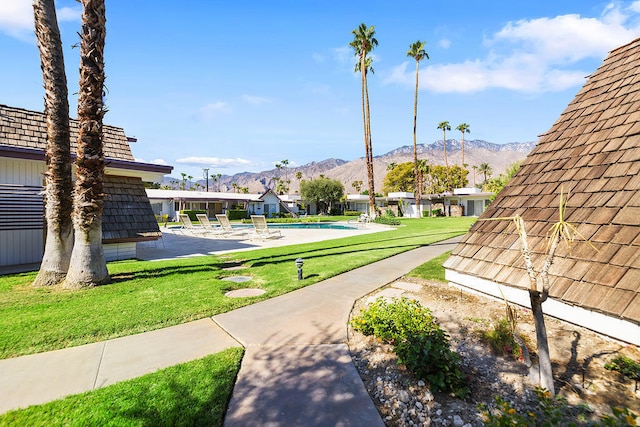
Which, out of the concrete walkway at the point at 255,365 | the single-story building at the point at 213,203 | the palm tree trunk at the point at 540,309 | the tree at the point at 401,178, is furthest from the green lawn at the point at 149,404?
the tree at the point at 401,178

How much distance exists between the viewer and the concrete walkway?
2.56 m

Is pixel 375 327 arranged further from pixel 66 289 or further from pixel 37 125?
pixel 37 125

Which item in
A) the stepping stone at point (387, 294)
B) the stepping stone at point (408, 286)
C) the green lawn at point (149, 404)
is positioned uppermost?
the green lawn at point (149, 404)

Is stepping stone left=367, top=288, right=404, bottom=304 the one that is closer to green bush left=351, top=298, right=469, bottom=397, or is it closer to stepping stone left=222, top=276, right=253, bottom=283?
green bush left=351, top=298, right=469, bottom=397

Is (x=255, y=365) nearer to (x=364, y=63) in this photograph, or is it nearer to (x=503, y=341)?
(x=503, y=341)

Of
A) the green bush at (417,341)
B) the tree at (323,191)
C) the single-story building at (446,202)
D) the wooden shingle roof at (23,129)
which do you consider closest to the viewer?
the green bush at (417,341)

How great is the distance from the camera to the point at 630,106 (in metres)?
4.71

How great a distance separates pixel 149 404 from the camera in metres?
2.58

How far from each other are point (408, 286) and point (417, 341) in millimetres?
3401

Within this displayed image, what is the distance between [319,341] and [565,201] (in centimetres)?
402

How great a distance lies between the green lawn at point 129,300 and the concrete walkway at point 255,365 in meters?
0.35

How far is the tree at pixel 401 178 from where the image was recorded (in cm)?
6406

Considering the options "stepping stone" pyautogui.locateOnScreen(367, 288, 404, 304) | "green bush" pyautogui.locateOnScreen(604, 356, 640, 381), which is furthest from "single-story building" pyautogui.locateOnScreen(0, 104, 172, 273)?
"green bush" pyautogui.locateOnScreen(604, 356, 640, 381)

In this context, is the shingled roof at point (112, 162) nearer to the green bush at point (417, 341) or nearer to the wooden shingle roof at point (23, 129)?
the wooden shingle roof at point (23, 129)
